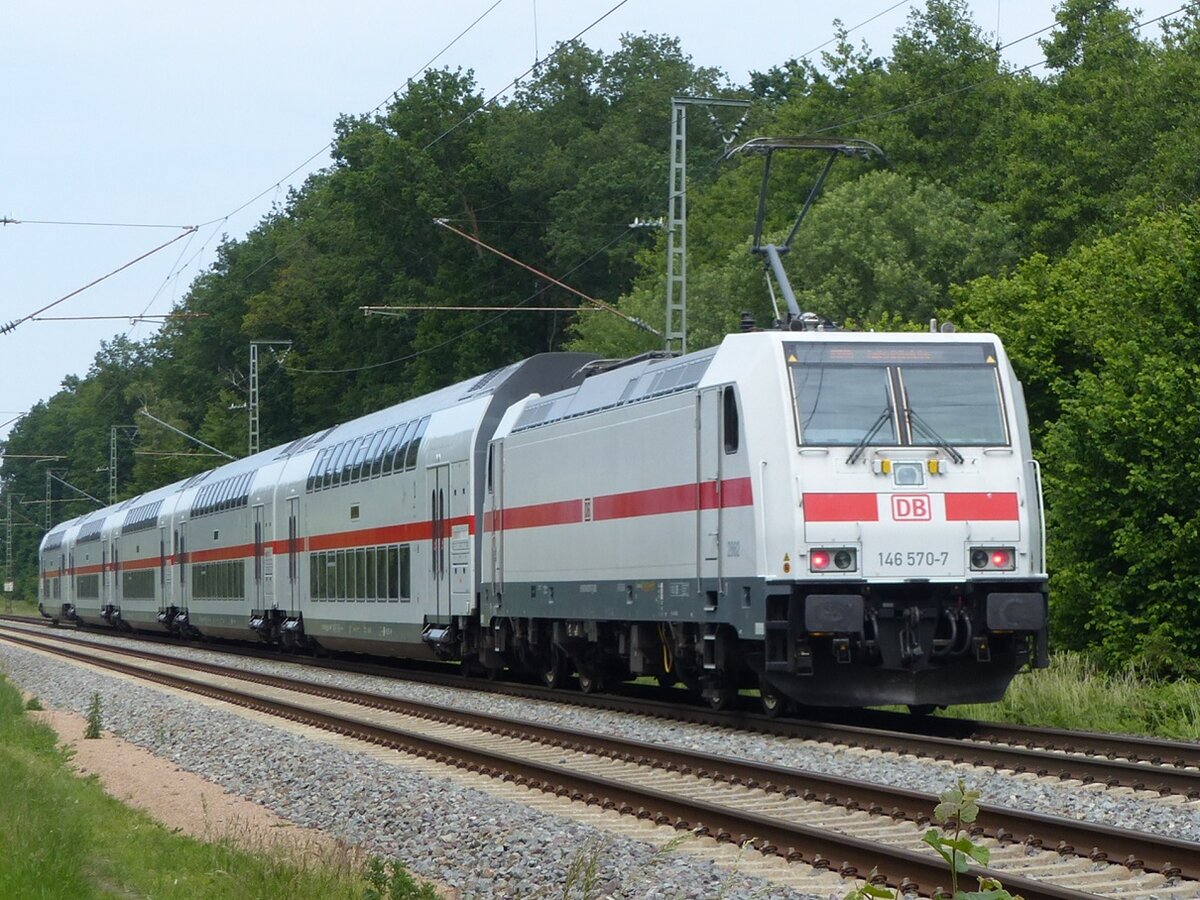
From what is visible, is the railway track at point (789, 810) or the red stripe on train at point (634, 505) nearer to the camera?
the railway track at point (789, 810)

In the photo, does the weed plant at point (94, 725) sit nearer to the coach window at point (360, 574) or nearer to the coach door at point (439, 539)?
the coach door at point (439, 539)

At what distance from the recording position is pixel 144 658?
121 feet

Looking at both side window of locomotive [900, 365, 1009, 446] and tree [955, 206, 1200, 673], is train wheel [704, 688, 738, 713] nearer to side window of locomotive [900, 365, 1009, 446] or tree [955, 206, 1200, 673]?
side window of locomotive [900, 365, 1009, 446]

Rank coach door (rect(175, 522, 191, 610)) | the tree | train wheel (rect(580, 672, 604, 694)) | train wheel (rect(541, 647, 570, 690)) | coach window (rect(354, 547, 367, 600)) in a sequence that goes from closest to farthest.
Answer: the tree → train wheel (rect(580, 672, 604, 694)) → train wheel (rect(541, 647, 570, 690)) → coach window (rect(354, 547, 367, 600)) → coach door (rect(175, 522, 191, 610))

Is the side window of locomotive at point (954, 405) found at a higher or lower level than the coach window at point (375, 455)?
lower

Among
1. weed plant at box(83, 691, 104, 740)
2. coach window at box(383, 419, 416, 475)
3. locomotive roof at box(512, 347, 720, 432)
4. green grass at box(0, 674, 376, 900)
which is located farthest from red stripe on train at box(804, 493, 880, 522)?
coach window at box(383, 419, 416, 475)

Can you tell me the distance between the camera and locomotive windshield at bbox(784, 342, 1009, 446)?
15906mm

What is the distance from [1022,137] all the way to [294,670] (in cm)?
3302

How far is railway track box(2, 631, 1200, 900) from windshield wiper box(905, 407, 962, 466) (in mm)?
3890

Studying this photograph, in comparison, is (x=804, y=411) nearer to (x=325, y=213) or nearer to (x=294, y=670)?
(x=294, y=670)

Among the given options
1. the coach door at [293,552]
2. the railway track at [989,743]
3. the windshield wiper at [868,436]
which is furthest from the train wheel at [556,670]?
the coach door at [293,552]

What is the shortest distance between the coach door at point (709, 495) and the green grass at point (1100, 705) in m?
3.29

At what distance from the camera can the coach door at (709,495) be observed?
16391 mm

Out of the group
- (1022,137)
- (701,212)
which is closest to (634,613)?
(1022,137)
